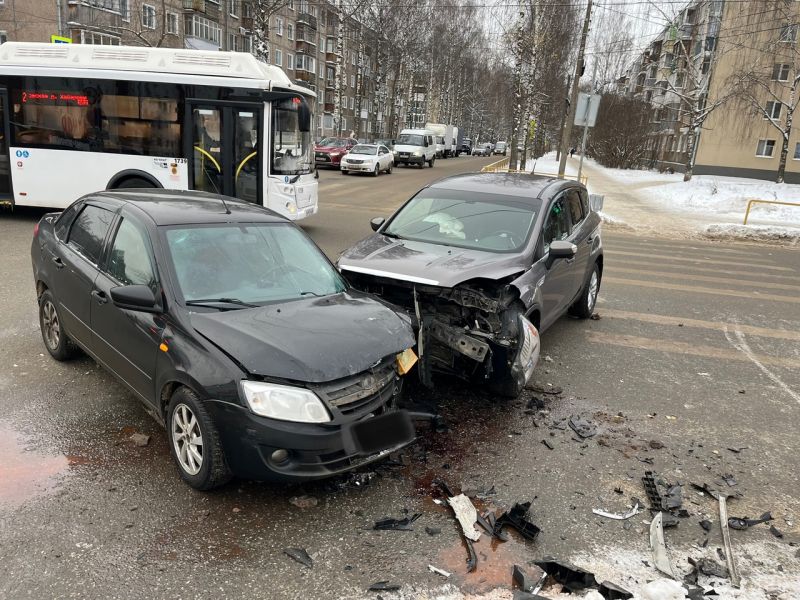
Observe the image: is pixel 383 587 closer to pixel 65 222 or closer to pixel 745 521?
pixel 745 521

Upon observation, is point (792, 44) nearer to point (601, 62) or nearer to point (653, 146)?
point (653, 146)

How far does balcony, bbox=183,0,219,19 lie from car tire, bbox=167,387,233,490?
4786 centimetres

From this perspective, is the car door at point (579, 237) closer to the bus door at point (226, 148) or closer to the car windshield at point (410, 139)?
the bus door at point (226, 148)

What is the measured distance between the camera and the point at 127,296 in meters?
A: 3.73

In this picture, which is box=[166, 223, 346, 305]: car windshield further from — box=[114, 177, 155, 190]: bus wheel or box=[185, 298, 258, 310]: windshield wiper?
box=[114, 177, 155, 190]: bus wheel

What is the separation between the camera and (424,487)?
3.79 metres

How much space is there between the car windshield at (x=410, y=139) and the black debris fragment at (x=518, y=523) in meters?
37.8

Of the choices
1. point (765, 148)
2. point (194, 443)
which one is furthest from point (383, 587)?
point (765, 148)

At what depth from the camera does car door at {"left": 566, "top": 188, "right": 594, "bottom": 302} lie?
6.86m

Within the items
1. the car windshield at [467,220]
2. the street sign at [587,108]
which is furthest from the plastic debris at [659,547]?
the street sign at [587,108]

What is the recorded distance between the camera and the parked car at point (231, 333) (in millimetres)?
3295

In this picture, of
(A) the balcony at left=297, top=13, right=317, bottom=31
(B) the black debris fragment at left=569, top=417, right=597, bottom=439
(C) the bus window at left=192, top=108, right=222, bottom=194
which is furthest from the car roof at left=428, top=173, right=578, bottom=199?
(A) the balcony at left=297, top=13, right=317, bottom=31

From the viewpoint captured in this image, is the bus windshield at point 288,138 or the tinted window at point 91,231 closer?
the tinted window at point 91,231

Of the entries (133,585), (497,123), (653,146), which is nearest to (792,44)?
(653,146)
